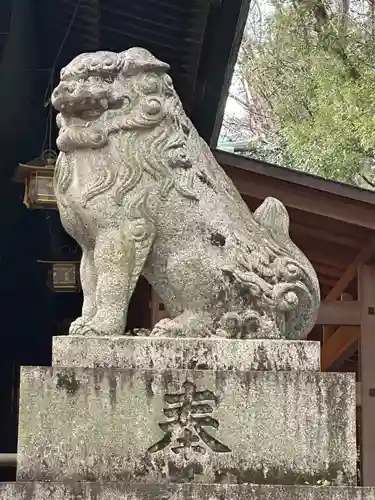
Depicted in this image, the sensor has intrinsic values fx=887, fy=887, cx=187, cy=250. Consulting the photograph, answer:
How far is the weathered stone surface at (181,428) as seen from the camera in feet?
11.1

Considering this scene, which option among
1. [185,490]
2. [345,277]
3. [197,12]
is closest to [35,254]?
[345,277]

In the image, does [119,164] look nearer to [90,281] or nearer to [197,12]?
[90,281]

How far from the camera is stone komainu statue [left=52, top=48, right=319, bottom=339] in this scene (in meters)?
3.65

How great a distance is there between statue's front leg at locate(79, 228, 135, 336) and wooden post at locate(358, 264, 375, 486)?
373cm

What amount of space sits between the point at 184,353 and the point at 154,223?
56 cm

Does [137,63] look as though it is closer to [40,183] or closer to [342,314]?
[40,183]

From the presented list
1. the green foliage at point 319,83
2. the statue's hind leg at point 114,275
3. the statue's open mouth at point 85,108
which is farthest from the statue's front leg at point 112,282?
the green foliage at point 319,83

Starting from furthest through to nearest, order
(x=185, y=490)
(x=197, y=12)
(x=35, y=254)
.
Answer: (x=35, y=254) → (x=197, y=12) → (x=185, y=490)

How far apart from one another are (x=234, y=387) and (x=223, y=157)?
11.5ft

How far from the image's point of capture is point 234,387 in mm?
3465

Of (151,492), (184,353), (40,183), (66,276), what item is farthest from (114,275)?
(66,276)

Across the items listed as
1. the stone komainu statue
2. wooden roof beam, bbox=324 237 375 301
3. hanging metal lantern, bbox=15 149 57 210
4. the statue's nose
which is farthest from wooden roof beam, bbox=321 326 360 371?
A: the statue's nose

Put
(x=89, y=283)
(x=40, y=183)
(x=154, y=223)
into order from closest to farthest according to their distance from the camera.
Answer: (x=154, y=223) < (x=89, y=283) < (x=40, y=183)

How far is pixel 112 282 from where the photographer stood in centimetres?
361
